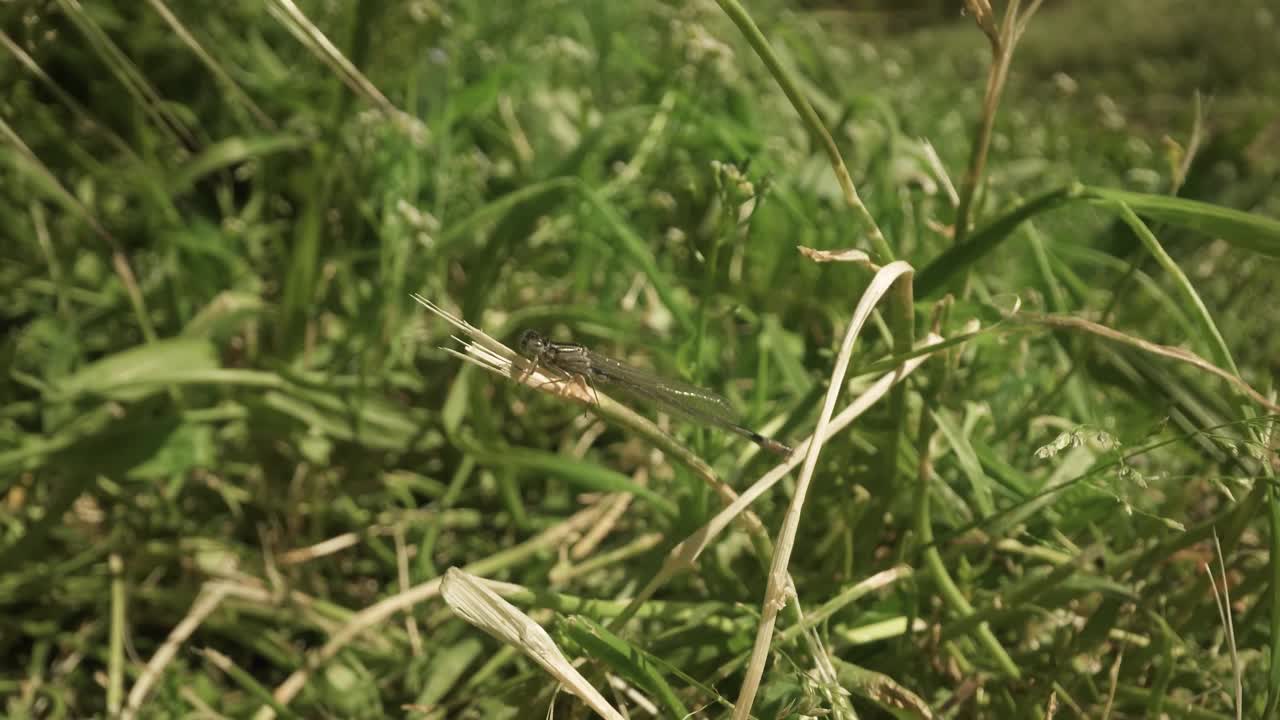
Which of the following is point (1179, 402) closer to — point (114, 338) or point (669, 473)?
point (669, 473)

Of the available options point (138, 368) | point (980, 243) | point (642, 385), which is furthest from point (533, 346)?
point (138, 368)

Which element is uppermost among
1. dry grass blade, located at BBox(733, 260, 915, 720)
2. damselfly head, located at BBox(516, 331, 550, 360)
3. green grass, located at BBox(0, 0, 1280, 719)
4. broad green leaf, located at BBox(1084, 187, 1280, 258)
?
broad green leaf, located at BBox(1084, 187, 1280, 258)

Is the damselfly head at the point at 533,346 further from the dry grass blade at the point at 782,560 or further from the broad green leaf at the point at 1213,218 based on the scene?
the broad green leaf at the point at 1213,218

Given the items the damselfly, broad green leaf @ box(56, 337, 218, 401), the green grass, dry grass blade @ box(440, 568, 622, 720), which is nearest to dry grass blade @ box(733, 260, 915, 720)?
the green grass

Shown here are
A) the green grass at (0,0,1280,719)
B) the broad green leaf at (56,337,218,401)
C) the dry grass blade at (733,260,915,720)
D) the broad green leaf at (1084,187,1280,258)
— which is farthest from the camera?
the broad green leaf at (56,337,218,401)

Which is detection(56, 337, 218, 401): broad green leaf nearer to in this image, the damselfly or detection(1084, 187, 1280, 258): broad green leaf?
the damselfly

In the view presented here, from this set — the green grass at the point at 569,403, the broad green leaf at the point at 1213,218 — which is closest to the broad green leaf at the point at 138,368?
the green grass at the point at 569,403
